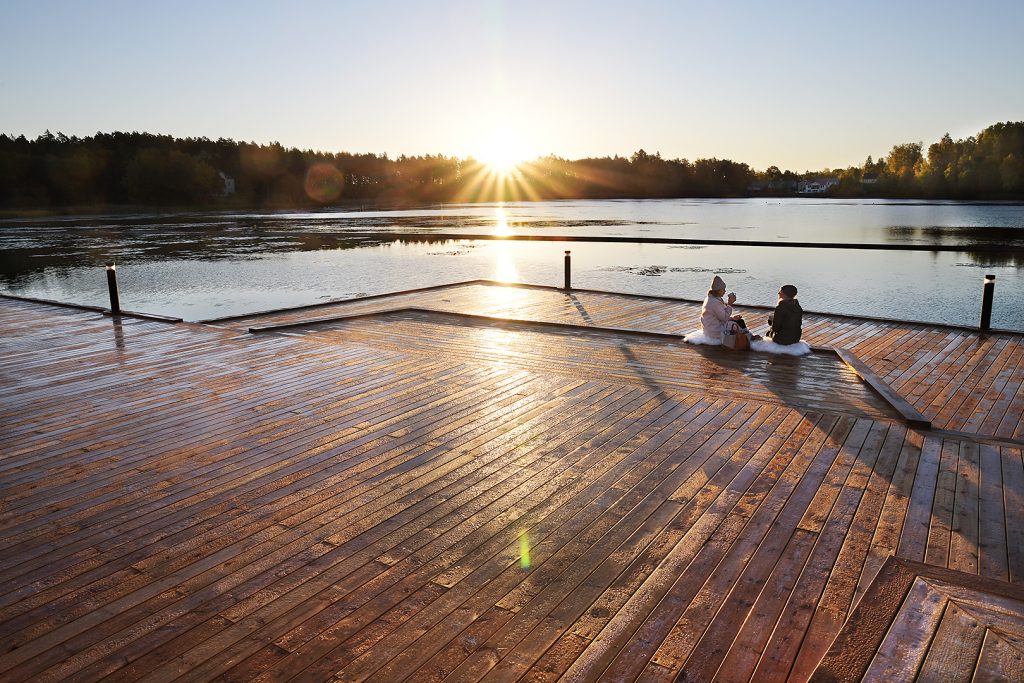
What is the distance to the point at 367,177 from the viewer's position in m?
151

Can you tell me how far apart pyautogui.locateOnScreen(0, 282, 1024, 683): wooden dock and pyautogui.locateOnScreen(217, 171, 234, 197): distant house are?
11889 centimetres

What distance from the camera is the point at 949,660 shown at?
2584 millimetres

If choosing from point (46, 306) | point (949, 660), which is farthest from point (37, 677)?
point (46, 306)

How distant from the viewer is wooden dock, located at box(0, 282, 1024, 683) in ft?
9.22

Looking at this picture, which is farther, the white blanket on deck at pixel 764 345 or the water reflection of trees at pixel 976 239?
the water reflection of trees at pixel 976 239

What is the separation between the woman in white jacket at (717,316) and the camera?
27.9ft

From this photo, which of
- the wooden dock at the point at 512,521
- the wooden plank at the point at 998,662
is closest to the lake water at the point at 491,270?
the wooden dock at the point at 512,521

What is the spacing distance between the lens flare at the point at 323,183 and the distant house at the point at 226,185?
13.1 metres

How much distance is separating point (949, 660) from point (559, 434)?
3178 millimetres

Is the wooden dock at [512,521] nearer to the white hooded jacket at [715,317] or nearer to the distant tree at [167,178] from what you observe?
the white hooded jacket at [715,317]

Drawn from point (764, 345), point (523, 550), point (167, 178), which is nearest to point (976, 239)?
point (764, 345)

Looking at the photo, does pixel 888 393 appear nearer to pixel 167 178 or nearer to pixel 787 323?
pixel 787 323

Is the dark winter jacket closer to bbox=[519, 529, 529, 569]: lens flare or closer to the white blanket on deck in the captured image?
the white blanket on deck

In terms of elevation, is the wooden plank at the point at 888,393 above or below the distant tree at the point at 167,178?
below
